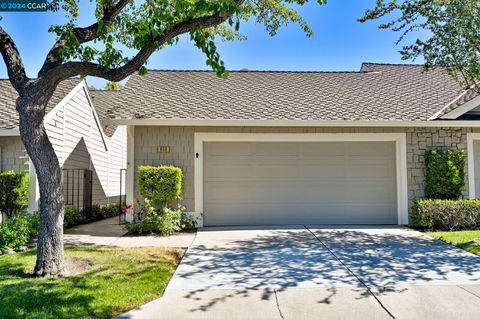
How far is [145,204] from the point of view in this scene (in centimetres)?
953

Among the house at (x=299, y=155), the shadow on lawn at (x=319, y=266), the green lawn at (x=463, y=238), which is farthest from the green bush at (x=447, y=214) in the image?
the shadow on lawn at (x=319, y=266)

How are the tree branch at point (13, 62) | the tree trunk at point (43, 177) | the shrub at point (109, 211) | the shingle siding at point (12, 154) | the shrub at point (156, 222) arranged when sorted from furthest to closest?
the shrub at point (109, 211) → the shingle siding at point (12, 154) → the shrub at point (156, 222) → the tree branch at point (13, 62) → the tree trunk at point (43, 177)

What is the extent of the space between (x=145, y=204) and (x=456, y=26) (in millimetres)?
7992

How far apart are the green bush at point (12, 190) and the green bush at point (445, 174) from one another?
34.4 feet

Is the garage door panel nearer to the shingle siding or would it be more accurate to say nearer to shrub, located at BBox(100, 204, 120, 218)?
shrub, located at BBox(100, 204, 120, 218)

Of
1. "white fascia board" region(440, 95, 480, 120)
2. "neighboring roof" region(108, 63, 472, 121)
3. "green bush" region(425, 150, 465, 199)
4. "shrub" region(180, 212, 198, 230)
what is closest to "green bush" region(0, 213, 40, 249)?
"neighboring roof" region(108, 63, 472, 121)

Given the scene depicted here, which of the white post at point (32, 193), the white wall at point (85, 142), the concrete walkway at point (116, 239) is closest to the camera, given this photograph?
the concrete walkway at point (116, 239)

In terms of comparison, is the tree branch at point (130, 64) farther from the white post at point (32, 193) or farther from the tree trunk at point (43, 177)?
the white post at point (32, 193)

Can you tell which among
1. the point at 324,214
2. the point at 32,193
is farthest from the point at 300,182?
the point at 32,193

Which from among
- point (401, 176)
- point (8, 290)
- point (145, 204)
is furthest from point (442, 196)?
point (8, 290)

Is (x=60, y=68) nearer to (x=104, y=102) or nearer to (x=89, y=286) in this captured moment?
(x=89, y=286)

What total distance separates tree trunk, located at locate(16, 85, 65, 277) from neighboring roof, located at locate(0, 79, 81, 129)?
4.91 meters

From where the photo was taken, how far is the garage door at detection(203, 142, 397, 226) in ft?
33.8

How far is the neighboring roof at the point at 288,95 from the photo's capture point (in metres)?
10.3
